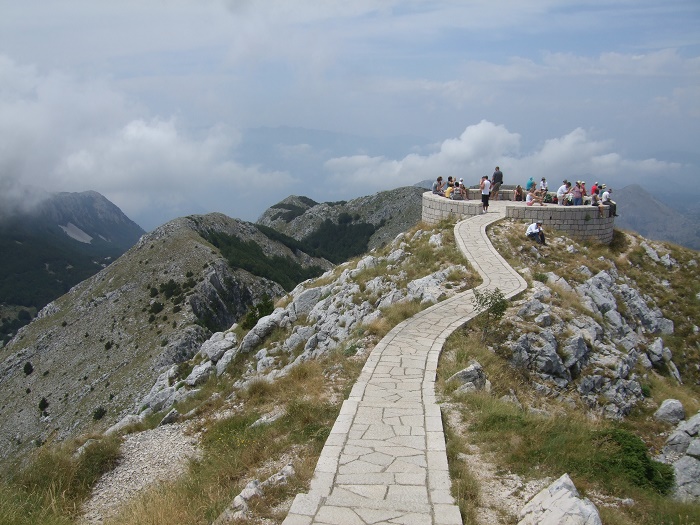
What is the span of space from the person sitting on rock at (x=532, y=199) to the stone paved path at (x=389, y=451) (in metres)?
14.9

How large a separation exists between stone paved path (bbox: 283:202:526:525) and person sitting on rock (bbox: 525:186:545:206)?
14.9 m

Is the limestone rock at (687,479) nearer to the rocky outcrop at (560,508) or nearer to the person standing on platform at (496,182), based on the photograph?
the rocky outcrop at (560,508)

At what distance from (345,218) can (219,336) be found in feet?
387

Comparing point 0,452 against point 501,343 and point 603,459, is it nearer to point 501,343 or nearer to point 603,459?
point 501,343

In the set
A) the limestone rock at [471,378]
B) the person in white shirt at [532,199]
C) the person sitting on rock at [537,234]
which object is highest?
the person in white shirt at [532,199]

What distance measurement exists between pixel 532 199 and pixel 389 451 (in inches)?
832

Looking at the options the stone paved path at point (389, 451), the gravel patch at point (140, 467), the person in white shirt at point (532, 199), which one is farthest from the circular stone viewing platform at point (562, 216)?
the gravel patch at point (140, 467)

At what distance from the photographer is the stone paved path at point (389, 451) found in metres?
5.70

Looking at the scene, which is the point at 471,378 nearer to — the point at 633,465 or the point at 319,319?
the point at 633,465

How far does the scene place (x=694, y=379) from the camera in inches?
739

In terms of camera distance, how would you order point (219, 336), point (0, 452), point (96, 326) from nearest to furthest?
point (219, 336)
point (0, 452)
point (96, 326)

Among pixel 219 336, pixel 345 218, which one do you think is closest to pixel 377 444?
pixel 219 336

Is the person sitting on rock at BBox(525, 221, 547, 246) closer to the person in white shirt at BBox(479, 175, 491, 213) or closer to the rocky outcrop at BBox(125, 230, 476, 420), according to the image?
the person in white shirt at BBox(479, 175, 491, 213)

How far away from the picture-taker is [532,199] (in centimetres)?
2577
